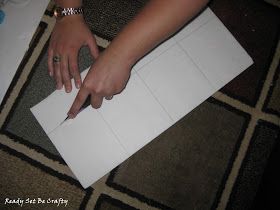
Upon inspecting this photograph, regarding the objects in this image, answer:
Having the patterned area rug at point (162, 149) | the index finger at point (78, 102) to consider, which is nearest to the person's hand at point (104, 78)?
the index finger at point (78, 102)

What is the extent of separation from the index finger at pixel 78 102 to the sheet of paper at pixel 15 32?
16cm

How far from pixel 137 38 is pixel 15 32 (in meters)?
0.33

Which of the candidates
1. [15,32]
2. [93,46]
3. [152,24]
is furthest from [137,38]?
[15,32]

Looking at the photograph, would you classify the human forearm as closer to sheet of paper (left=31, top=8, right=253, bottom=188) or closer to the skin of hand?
the skin of hand

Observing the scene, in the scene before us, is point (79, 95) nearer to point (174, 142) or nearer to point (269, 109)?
point (174, 142)

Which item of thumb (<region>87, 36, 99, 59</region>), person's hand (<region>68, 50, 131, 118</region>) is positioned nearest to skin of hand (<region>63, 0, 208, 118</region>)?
person's hand (<region>68, 50, 131, 118</region>)

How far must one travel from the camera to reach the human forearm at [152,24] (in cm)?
48

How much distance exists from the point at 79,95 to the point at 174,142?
238mm

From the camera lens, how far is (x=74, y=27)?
0.63 metres

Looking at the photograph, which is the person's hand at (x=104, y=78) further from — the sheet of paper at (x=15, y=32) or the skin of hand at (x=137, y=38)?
the sheet of paper at (x=15, y=32)

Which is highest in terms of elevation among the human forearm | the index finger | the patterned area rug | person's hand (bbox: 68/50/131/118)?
the human forearm

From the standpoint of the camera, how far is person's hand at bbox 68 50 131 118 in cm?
52

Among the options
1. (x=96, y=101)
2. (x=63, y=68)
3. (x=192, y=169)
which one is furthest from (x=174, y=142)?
(x=63, y=68)

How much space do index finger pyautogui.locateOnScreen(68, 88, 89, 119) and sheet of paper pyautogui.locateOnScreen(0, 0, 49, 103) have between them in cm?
16
